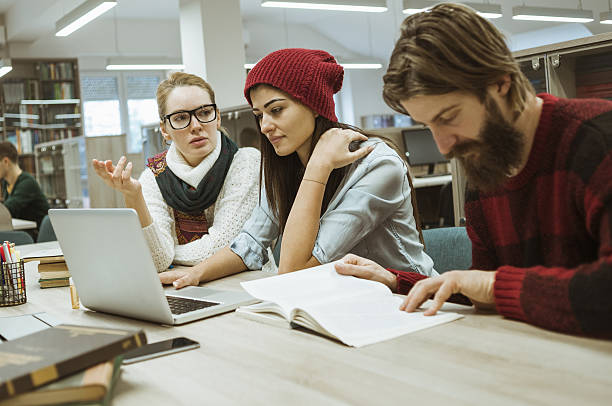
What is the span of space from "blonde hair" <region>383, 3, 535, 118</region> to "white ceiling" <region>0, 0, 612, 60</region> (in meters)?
7.23

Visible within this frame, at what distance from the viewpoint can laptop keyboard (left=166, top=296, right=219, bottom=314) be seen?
1.39m

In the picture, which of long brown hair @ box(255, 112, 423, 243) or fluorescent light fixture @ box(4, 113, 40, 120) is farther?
fluorescent light fixture @ box(4, 113, 40, 120)

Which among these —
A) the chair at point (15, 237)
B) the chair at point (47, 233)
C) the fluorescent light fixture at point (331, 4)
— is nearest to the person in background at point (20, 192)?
the chair at point (47, 233)

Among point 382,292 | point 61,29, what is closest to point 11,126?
point 61,29

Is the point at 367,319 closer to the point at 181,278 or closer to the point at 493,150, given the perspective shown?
the point at 493,150

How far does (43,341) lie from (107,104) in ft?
35.8

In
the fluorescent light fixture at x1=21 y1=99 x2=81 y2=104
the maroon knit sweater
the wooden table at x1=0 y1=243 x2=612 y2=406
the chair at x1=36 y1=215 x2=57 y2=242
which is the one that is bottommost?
the chair at x1=36 y1=215 x2=57 y2=242

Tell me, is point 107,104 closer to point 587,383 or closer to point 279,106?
point 279,106

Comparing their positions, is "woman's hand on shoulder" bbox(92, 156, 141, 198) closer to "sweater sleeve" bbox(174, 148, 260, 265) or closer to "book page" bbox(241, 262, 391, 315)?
"sweater sleeve" bbox(174, 148, 260, 265)

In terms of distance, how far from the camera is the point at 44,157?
27.0 feet

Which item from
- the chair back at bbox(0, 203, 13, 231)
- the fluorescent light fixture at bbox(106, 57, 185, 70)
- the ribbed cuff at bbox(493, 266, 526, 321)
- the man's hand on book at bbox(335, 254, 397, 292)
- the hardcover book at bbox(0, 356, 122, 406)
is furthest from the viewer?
the fluorescent light fixture at bbox(106, 57, 185, 70)

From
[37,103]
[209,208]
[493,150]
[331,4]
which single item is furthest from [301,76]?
[37,103]

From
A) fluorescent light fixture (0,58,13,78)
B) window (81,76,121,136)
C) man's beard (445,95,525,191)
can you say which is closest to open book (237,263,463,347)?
man's beard (445,95,525,191)

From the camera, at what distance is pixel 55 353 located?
82 cm
